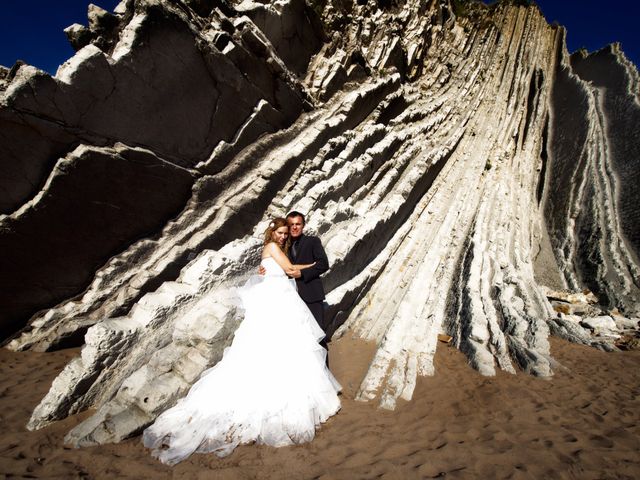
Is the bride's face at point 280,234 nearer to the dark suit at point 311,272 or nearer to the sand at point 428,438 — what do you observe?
the dark suit at point 311,272

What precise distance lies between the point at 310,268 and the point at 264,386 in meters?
1.64

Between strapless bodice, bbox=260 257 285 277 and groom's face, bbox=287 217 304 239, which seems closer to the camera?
strapless bodice, bbox=260 257 285 277

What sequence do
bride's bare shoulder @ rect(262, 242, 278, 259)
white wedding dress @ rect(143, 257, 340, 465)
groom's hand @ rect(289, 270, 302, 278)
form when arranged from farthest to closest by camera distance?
bride's bare shoulder @ rect(262, 242, 278, 259)
groom's hand @ rect(289, 270, 302, 278)
white wedding dress @ rect(143, 257, 340, 465)

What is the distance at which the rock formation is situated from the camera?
416cm

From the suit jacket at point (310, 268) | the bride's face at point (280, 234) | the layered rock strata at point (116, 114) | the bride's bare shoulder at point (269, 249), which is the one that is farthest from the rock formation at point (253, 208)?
the bride's face at point (280, 234)

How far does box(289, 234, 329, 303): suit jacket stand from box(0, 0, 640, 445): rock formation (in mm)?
1016

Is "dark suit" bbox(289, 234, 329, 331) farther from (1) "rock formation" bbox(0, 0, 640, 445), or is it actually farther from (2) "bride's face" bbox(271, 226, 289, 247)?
(1) "rock formation" bbox(0, 0, 640, 445)

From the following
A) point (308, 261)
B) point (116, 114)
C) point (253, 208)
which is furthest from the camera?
point (253, 208)

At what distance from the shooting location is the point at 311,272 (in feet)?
13.6

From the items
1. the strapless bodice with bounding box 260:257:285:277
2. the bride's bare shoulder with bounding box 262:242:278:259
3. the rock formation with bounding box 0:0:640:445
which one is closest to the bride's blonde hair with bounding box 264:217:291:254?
the bride's bare shoulder with bounding box 262:242:278:259

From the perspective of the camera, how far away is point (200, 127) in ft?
19.8

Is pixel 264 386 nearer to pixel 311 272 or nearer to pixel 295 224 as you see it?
pixel 311 272

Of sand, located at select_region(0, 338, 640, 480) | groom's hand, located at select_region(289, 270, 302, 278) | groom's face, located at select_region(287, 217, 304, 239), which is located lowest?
sand, located at select_region(0, 338, 640, 480)

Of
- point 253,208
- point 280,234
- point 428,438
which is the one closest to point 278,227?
point 280,234
